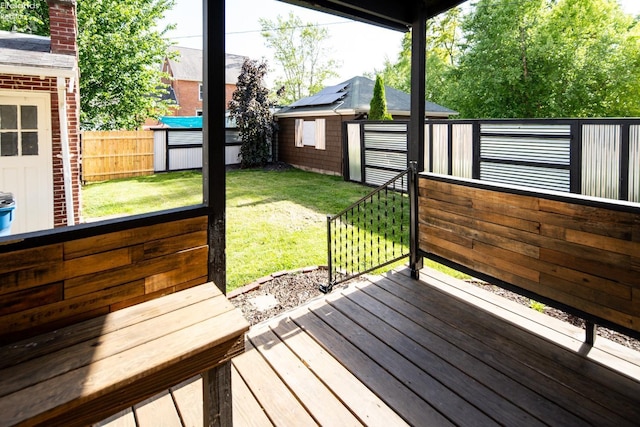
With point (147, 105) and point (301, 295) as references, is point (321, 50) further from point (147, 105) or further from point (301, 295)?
point (301, 295)

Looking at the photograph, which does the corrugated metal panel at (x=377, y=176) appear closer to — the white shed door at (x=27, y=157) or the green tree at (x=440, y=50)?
the white shed door at (x=27, y=157)

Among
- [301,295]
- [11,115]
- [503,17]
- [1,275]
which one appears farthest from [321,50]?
[1,275]

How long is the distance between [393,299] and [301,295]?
3.09ft

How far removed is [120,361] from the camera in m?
1.26

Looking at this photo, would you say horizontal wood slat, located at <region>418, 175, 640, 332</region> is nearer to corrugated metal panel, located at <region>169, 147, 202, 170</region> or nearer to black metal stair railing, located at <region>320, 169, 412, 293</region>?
black metal stair railing, located at <region>320, 169, 412, 293</region>

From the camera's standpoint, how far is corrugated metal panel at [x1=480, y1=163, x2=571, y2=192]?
19.8ft

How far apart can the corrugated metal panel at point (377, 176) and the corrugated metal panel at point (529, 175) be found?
7.76 ft

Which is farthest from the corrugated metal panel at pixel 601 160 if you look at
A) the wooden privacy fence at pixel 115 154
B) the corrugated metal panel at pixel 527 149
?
the wooden privacy fence at pixel 115 154

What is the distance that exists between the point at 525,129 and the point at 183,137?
9379 mm

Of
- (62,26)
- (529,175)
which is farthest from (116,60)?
(529,175)

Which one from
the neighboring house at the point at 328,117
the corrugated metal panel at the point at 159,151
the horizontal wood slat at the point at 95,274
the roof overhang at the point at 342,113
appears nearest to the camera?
the horizontal wood slat at the point at 95,274

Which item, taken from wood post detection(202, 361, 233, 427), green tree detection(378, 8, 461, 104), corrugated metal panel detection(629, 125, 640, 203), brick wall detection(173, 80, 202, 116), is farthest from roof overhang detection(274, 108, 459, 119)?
brick wall detection(173, 80, 202, 116)

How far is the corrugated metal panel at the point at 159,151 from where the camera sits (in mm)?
11227

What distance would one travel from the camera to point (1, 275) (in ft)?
4.63
